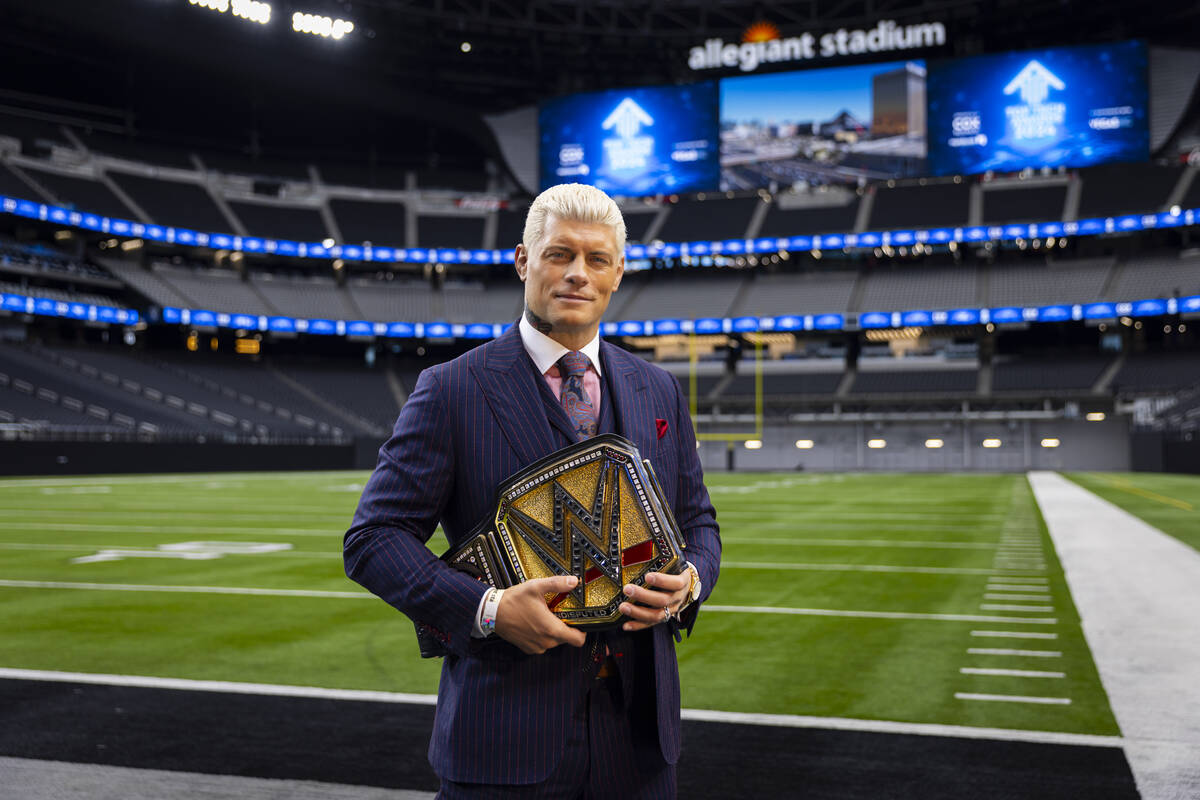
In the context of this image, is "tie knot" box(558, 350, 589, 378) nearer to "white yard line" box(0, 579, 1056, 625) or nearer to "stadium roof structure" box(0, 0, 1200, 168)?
"white yard line" box(0, 579, 1056, 625)

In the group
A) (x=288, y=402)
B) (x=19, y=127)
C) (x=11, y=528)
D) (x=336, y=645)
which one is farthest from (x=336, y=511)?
(x=19, y=127)

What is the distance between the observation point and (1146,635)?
639 centimetres

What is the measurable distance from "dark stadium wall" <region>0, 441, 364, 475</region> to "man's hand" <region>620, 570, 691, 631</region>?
102ft

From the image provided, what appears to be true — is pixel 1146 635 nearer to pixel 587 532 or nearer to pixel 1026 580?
pixel 1026 580

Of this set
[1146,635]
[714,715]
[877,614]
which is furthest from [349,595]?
[1146,635]

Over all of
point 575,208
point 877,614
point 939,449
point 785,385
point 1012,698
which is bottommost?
point 939,449

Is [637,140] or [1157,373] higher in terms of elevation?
[637,140]

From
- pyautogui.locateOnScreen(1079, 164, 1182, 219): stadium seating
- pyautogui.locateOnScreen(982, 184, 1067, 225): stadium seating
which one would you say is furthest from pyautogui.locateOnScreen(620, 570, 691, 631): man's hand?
pyautogui.locateOnScreen(1079, 164, 1182, 219): stadium seating

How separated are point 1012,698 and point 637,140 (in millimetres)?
44221

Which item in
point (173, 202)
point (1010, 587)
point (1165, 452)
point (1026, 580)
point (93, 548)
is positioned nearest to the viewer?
point (1010, 587)

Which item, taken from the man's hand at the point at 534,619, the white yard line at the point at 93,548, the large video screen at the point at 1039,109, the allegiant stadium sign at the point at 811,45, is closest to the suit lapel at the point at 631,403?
the man's hand at the point at 534,619

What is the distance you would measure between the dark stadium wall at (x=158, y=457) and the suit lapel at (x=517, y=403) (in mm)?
30792

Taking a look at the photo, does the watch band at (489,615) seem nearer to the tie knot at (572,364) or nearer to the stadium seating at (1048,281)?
the tie knot at (572,364)

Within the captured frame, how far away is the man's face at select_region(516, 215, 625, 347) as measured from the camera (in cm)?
198
